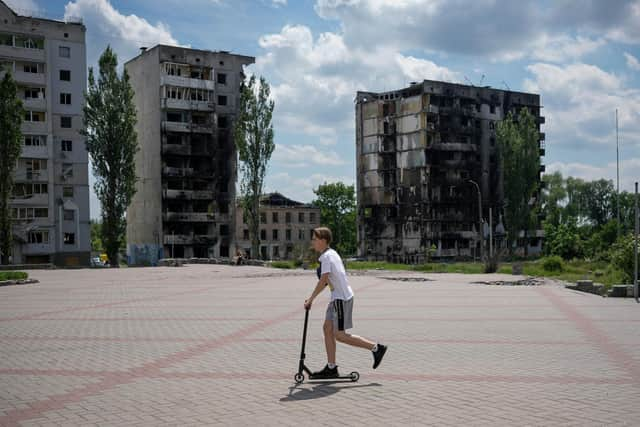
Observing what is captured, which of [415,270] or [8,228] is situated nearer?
[415,270]

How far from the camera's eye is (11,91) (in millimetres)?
44281

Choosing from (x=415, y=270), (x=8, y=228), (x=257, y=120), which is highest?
(x=257, y=120)

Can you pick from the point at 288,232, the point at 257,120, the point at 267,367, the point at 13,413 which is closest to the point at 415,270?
the point at 257,120

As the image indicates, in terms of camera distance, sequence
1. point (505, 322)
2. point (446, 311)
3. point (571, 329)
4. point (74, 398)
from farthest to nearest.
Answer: point (446, 311)
point (505, 322)
point (571, 329)
point (74, 398)

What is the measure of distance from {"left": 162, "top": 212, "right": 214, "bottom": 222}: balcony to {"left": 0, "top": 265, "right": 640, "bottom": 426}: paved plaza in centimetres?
4449

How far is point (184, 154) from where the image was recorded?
206 feet

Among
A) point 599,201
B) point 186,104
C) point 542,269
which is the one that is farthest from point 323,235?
point 599,201

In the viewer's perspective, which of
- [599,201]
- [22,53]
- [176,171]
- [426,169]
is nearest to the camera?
[22,53]

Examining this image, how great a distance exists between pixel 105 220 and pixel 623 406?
153 ft

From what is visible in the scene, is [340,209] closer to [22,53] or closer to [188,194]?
[188,194]

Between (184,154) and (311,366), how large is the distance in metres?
55.8

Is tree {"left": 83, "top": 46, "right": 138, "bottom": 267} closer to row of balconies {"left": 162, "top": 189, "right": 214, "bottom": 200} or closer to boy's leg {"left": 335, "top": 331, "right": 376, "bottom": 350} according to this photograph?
row of balconies {"left": 162, "top": 189, "right": 214, "bottom": 200}

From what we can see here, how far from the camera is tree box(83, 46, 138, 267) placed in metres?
49.0

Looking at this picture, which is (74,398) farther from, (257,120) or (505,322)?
(257,120)
